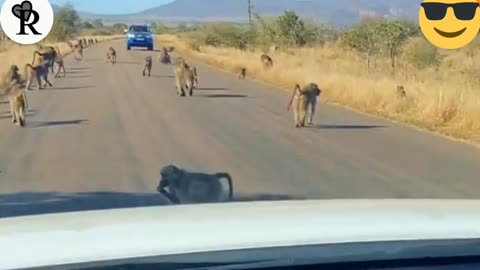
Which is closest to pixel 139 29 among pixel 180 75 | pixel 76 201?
pixel 180 75

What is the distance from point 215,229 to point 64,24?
95.8 m

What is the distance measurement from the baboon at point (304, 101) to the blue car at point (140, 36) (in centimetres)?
4249

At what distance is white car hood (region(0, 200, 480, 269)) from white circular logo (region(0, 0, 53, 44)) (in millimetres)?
18613

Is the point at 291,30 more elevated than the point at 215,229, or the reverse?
the point at 215,229

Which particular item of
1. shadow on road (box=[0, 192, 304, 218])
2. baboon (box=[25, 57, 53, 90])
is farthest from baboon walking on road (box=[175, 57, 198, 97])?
shadow on road (box=[0, 192, 304, 218])

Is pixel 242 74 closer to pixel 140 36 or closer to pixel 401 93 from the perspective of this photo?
pixel 401 93

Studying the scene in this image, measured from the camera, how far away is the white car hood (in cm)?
225

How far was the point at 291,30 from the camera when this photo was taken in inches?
2621

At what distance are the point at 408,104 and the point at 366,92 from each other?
7.79 feet

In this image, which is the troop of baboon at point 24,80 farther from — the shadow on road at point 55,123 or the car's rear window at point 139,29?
the car's rear window at point 139,29

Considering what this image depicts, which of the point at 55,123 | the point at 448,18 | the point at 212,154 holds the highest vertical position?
the point at 212,154

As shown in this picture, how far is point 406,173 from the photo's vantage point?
1244 cm

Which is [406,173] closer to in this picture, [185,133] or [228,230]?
[185,133]

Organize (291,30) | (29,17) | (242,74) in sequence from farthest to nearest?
1. (291,30)
2. (242,74)
3. (29,17)
